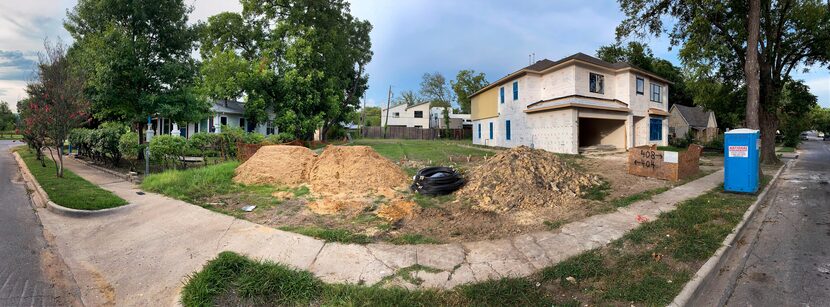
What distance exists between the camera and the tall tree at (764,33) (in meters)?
13.9

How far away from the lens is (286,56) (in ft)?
66.5

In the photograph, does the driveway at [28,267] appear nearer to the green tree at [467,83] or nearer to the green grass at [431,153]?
the green grass at [431,153]

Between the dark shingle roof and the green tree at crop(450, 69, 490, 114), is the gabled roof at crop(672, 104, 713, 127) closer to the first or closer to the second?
the dark shingle roof

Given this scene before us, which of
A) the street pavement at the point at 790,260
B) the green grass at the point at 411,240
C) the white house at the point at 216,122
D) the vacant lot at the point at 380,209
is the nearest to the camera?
the street pavement at the point at 790,260

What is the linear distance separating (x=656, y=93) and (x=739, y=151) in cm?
1958

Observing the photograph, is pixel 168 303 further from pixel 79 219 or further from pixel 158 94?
pixel 158 94

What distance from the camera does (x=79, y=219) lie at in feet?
23.7

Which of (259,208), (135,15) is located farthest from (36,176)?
(259,208)

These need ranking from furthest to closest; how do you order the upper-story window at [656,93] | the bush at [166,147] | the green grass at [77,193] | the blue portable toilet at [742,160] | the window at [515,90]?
the upper-story window at [656,93] < the window at [515,90] < the bush at [166,147] < the blue portable toilet at [742,160] < the green grass at [77,193]

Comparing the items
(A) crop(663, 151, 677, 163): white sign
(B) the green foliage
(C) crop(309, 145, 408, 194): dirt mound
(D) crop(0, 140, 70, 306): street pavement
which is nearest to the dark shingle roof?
(A) crop(663, 151, 677, 163): white sign

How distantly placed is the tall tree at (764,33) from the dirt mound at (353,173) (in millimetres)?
11857

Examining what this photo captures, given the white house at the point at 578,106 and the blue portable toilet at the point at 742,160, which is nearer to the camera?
the blue portable toilet at the point at 742,160

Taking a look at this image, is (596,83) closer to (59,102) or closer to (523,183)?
(523,183)

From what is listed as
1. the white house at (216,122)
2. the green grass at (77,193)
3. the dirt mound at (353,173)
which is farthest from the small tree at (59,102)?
the white house at (216,122)
